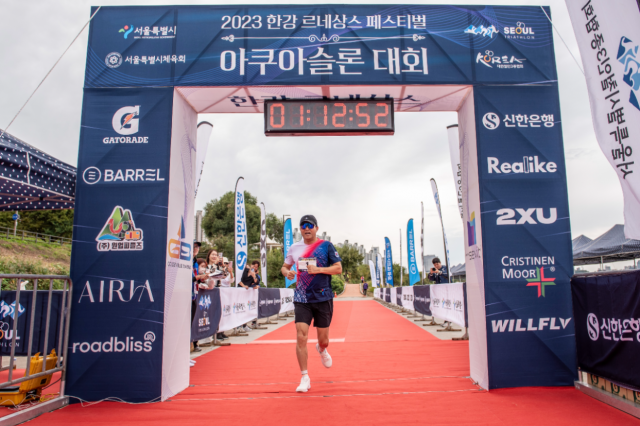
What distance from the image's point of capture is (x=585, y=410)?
370 centimetres

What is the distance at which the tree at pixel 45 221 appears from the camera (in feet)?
136

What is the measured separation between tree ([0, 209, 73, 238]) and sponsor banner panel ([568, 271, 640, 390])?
4672 centimetres

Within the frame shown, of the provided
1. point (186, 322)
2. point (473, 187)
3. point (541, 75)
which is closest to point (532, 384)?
point (473, 187)

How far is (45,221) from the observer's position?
4294 centimetres

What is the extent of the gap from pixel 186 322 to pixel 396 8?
15.5 feet

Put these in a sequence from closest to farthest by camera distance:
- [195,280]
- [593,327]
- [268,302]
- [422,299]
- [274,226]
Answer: [593,327], [195,280], [422,299], [268,302], [274,226]

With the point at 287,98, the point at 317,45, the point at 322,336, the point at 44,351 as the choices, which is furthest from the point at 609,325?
the point at 44,351

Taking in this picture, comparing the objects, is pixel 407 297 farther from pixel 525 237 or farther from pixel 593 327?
pixel 593 327

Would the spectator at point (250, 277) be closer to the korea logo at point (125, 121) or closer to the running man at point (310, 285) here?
the running man at point (310, 285)

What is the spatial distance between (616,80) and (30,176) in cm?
612

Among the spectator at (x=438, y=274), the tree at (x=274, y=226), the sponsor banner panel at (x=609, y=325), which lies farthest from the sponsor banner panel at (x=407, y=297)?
the tree at (x=274, y=226)

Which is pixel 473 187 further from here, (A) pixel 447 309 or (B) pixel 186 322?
(A) pixel 447 309

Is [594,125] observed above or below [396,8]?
below

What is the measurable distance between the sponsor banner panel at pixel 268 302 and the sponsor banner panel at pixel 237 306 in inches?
20.8
